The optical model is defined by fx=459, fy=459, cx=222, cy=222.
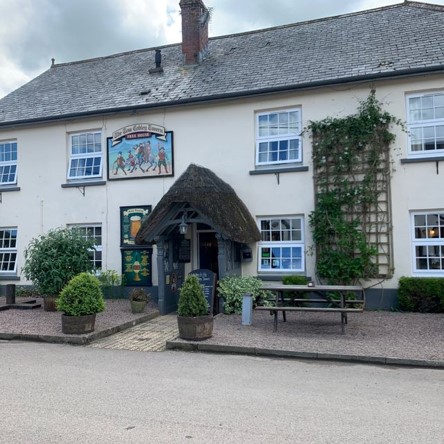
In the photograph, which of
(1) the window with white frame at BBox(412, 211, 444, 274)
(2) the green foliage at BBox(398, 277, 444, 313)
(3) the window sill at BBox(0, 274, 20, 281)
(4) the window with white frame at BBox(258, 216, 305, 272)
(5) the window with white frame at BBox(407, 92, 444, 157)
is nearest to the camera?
(2) the green foliage at BBox(398, 277, 444, 313)

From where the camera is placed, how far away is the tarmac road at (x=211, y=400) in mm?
4621

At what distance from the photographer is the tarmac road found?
4621mm

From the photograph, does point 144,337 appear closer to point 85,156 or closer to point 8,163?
point 85,156

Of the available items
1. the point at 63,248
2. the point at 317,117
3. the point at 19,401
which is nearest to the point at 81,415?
the point at 19,401

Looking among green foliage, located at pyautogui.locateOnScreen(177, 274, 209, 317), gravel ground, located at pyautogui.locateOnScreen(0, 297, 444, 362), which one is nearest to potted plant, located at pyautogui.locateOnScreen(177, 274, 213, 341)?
green foliage, located at pyautogui.locateOnScreen(177, 274, 209, 317)

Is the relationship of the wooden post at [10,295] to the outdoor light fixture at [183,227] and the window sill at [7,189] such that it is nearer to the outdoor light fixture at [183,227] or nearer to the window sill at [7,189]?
the window sill at [7,189]

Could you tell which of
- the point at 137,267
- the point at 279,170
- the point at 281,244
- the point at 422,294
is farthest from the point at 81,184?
the point at 422,294

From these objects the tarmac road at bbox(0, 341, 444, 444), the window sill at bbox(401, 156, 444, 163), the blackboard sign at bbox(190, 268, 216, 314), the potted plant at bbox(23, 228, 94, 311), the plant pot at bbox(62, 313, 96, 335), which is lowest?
the tarmac road at bbox(0, 341, 444, 444)

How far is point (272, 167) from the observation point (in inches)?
531

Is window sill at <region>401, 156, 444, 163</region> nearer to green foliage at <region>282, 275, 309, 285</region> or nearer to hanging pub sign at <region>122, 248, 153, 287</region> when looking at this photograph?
green foliage at <region>282, 275, 309, 285</region>

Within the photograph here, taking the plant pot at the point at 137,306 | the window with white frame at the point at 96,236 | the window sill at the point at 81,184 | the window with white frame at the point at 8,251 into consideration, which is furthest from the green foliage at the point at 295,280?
the window with white frame at the point at 8,251

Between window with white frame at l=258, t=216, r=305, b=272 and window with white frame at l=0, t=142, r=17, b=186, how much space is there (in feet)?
30.5

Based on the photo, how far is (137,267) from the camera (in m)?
14.5

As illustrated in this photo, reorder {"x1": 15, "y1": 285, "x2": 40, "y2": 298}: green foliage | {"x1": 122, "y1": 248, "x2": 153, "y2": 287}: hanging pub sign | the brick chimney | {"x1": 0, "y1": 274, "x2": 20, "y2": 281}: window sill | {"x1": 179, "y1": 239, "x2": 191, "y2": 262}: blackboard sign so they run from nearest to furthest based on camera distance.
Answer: {"x1": 179, "y1": 239, "x2": 191, "y2": 262}: blackboard sign < {"x1": 122, "y1": 248, "x2": 153, "y2": 287}: hanging pub sign < {"x1": 15, "y1": 285, "x2": 40, "y2": 298}: green foliage < {"x1": 0, "y1": 274, "x2": 20, "y2": 281}: window sill < the brick chimney
